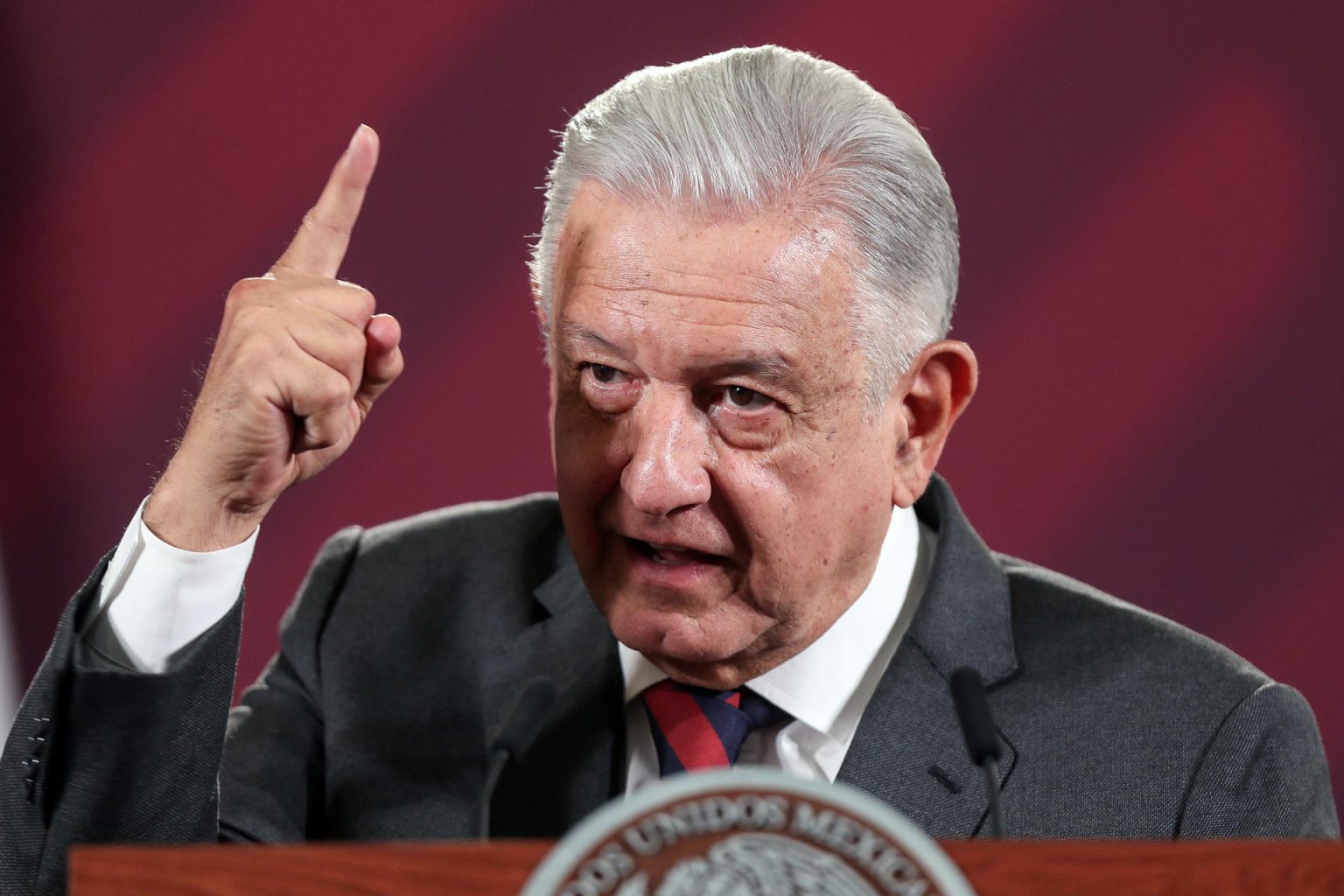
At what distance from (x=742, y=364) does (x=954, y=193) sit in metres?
0.95

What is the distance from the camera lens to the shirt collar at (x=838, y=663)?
64.9 inches

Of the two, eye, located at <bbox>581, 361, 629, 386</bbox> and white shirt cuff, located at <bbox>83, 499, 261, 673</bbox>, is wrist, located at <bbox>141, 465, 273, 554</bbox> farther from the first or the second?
eye, located at <bbox>581, 361, 629, 386</bbox>

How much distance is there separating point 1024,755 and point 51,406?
67.0 inches

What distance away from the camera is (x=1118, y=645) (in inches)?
68.1

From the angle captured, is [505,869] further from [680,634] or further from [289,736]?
[289,736]

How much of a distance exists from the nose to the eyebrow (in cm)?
5

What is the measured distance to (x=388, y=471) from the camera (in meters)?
2.46

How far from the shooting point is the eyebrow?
1.46m

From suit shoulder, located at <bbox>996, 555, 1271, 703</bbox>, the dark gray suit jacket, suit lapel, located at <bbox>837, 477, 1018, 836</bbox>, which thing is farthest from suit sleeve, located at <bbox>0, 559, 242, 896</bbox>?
suit shoulder, located at <bbox>996, 555, 1271, 703</bbox>

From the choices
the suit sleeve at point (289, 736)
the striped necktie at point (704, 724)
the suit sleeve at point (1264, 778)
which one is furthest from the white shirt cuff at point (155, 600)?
the suit sleeve at point (1264, 778)

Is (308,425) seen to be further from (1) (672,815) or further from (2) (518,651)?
(1) (672,815)

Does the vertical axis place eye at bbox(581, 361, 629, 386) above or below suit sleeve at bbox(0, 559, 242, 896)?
above

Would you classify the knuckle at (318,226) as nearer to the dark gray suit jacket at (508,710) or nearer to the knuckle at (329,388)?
the knuckle at (329,388)

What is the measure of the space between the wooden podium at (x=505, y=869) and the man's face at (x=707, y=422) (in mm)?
623
